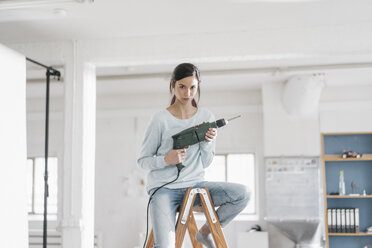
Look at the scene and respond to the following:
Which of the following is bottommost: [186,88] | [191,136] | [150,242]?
[150,242]

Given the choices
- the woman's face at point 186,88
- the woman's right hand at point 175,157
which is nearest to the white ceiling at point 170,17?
the woman's face at point 186,88

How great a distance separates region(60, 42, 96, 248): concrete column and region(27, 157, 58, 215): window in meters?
3.58

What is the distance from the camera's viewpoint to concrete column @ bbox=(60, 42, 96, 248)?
3.57m

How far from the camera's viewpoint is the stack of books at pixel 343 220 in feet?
18.9

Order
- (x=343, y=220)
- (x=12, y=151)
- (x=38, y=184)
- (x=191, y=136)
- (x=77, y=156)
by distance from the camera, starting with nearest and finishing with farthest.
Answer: (x=191, y=136), (x=12, y=151), (x=77, y=156), (x=343, y=220), (x=38, y=184)

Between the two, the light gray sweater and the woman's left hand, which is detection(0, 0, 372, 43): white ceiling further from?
the woman's left hand

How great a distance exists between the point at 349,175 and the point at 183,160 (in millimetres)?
4483

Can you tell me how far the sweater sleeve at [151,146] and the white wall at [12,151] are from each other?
1.22 m

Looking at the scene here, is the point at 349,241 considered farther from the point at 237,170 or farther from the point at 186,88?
the point at 186,88

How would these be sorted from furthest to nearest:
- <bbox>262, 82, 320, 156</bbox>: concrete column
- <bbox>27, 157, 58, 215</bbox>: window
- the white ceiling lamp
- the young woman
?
1. <bbox>27, 157, 58, 215</bbox>: window
2. <bbox>262, 82, 320, 156</bbox>: concrete column
3. the white ceiling lamp
4. the young woman

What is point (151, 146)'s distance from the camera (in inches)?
87.2

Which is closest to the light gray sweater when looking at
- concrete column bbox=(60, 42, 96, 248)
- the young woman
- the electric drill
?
the young woman

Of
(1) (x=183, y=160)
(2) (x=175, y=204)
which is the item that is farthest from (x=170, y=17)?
(2) (x=175, y=204)

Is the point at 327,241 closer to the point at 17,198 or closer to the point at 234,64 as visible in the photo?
the point at 234,64
